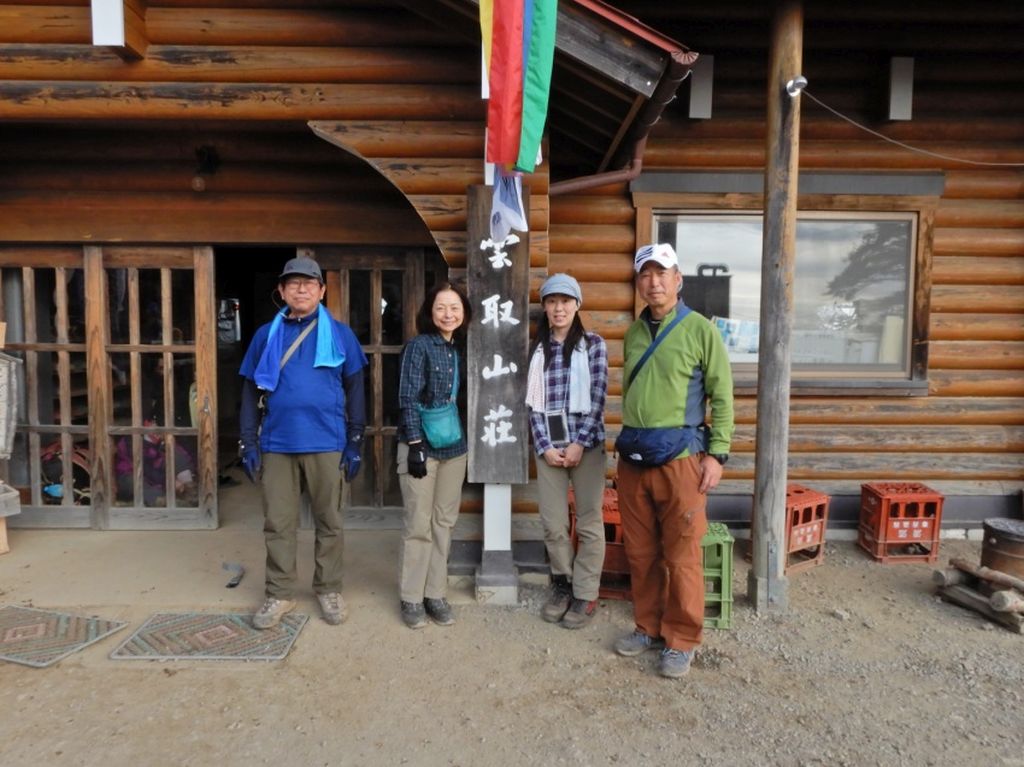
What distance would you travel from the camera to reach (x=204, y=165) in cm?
494

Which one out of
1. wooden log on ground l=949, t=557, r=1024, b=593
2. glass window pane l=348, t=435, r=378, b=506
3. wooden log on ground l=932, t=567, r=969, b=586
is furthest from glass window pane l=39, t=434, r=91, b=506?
wooden log on ground l=949, t=557, r=1024, b=593

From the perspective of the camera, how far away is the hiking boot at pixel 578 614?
369 cm

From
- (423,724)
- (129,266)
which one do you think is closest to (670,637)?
(423,724)

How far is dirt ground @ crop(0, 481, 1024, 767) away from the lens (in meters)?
2.70

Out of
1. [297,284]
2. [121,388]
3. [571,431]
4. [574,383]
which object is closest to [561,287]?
[574,383]

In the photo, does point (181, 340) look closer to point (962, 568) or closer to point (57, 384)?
point (57, 384)

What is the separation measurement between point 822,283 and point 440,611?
3727mm

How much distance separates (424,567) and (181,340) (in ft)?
9.62

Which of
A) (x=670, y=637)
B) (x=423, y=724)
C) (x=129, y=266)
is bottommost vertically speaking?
(x=423, y=724)

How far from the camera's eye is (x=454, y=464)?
378cm

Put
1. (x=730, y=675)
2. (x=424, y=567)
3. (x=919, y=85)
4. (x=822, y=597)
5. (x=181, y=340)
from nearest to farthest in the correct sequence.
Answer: (x=730, y=675) < (x=424, y=567) < (x=822, y=597) < (x=919, y=85) < (x=181, y=340)

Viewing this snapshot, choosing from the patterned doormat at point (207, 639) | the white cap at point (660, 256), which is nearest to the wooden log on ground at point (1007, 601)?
the white cap at point (660, 256)

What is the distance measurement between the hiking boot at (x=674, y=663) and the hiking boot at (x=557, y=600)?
2.20ft

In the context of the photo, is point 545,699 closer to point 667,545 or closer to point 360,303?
point 667,545
